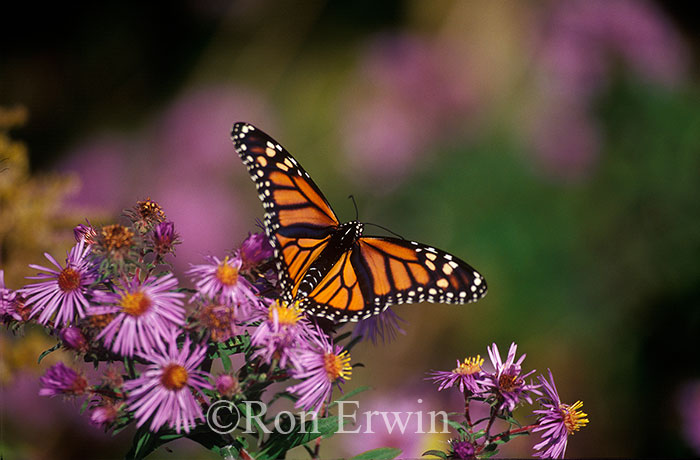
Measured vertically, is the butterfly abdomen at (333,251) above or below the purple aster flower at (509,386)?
above

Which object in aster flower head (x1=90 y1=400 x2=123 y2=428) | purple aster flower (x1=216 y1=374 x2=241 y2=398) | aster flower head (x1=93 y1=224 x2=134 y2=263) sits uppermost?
aster flower head (x1=93 y1=224 x2=134 y2=263)

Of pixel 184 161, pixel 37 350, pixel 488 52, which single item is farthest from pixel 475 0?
pixel 37 350

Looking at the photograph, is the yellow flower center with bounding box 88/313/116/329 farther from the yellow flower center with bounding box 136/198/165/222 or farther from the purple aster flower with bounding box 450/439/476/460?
the purple aster flower with bounding box 450/439/476/460

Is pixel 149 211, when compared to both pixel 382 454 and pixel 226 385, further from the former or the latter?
pixel 382 454

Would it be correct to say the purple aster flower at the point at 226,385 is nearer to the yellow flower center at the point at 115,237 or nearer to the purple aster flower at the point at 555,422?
the yellow flower center at the point at 115,237

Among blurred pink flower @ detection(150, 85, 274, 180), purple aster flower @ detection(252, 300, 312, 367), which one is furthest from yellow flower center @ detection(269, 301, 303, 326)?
blurred pink flower @ detection(150, 85, 274, 180)

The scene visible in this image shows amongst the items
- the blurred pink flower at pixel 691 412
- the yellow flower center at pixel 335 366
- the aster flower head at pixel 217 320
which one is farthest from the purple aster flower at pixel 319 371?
the blurred pink flower at pixel 691 412
